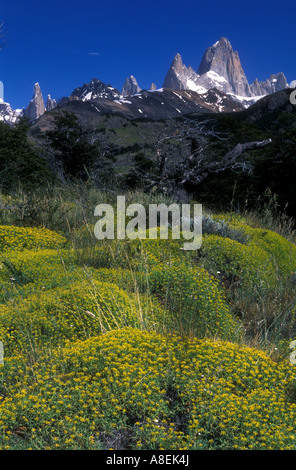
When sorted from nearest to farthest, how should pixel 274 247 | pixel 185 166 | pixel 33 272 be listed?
pixel 33 272, pixel 274 247, pixel 185 166

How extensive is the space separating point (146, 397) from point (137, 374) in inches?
8.8

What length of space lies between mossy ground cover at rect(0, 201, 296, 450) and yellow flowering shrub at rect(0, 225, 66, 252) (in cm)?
151

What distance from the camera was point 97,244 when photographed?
21.5 feet

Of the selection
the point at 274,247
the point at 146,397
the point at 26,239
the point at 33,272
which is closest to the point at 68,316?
the point at 33,272

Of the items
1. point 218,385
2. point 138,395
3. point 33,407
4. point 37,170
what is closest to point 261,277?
point 218,385

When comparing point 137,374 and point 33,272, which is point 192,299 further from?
point 33,272

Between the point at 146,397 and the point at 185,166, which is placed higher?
the point at 185,166

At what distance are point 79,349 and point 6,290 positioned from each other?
2.13 metres

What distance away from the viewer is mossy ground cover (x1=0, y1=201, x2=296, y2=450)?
267cm

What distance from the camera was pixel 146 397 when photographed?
2.94 meters

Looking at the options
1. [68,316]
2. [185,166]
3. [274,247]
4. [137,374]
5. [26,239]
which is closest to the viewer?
[137,374]

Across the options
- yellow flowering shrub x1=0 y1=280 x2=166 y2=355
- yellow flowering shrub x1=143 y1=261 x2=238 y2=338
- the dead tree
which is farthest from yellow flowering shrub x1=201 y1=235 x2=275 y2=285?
the dead tree

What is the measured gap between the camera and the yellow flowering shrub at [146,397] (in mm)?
2637

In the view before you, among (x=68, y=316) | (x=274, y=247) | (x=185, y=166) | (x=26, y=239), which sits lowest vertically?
(x=68, y=316)
